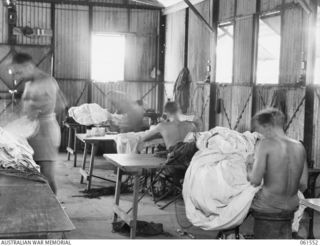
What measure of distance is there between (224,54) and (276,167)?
5.95 metres

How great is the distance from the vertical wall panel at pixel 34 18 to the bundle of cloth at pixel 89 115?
2.15 metres

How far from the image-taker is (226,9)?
9.59m

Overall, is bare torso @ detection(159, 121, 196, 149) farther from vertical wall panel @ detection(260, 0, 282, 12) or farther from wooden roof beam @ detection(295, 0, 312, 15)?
vertical wall panel @ detection(260, 0, 282, 12)

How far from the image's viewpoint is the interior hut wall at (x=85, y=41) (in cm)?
1188

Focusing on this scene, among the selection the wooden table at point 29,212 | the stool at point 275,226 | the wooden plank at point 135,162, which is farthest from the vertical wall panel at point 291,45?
the wooden table at point 29,212

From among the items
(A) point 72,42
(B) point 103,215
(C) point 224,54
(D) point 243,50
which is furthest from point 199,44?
(B) point 103,215

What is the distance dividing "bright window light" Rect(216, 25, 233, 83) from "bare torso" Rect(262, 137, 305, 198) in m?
5.42

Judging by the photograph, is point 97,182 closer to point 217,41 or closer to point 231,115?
point 231,115

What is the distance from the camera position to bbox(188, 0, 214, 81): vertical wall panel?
404 inches

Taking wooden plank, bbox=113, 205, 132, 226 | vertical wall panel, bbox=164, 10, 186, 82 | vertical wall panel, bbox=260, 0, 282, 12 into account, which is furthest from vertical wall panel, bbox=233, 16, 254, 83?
wooden plank, bbox=113, 205, 132, 226

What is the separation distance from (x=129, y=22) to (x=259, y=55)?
4.96 m

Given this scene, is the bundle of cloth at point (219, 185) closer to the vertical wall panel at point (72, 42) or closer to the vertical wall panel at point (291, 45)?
the vertical wall panel at point (291, 45)

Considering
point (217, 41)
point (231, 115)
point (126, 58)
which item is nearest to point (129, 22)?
point (126, 58)

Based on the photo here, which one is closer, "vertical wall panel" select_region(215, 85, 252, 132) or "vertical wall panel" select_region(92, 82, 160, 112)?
"vertical wall panel" select_region(215, 85, 252, 132)
